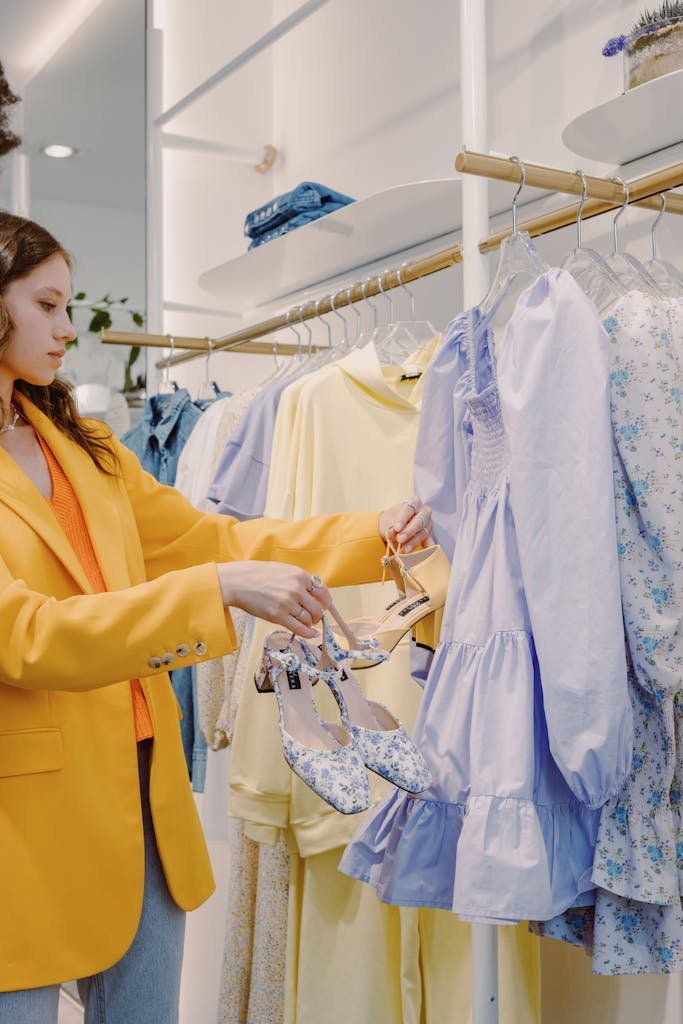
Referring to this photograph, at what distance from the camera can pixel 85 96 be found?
146 inches

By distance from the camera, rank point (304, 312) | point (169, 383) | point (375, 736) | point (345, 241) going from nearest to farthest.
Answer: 1. point (375, 736)
2. point (304, 312)
3. point (345, 241)
4. point (169, 383)

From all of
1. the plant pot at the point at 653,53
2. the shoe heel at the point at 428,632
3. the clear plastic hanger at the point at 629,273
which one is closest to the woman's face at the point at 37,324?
the shoe heel at the point at 428,632

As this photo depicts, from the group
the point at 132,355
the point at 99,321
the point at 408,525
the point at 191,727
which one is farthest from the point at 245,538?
the point at 99,321

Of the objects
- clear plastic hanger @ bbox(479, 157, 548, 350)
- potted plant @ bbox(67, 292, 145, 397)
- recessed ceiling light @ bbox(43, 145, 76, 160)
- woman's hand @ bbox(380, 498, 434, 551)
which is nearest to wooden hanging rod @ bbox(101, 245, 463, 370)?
clear plastic hanger @ bbox(479, 157, 548, 350)

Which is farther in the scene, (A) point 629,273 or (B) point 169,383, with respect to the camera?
(B) point 169,383

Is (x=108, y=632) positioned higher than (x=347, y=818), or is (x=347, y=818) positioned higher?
(x=108, y=632)

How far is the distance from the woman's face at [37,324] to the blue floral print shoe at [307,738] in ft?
1.66

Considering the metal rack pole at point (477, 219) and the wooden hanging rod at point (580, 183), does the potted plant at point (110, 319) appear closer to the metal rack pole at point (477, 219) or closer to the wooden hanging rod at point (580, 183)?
the metal rack pole at point (477, 219)

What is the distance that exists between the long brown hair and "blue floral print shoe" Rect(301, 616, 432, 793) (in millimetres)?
473

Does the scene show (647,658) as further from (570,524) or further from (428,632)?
(428,632)

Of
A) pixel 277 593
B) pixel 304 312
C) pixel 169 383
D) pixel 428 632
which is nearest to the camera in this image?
pixel 277 593

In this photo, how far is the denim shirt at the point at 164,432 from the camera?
2805 millimetres

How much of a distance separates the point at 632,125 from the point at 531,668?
97cm

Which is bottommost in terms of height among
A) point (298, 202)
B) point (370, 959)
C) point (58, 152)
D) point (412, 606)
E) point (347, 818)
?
point (370, 959)
